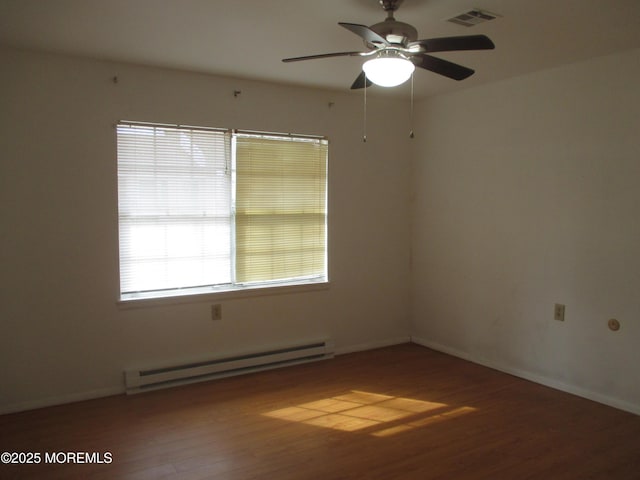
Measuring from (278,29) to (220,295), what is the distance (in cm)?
207

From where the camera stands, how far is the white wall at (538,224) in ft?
10.5

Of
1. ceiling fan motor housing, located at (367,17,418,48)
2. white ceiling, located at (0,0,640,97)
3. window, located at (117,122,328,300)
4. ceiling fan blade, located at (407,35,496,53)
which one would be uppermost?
white ceiling, located at (0,0,640,97)

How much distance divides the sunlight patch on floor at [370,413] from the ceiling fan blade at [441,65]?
211 cm

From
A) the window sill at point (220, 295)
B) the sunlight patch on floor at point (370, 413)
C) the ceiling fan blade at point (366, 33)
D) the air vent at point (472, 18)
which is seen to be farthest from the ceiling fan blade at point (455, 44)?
the window sill at point (220, 295)

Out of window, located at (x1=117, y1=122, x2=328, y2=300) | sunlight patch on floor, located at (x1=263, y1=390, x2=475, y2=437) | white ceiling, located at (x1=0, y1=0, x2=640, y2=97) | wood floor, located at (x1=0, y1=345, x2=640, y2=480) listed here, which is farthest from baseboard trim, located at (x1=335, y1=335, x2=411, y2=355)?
white ceiling, located at (x1=0, y1=0, x2=640, y2=97)

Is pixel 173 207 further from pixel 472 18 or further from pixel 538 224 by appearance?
pixel 538 224

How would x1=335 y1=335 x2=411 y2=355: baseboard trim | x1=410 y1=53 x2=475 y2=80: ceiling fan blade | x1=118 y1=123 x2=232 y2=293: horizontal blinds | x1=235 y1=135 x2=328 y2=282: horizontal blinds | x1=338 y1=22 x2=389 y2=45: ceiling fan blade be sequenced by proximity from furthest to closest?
1. x1=335 y1=335 x2=411 y2=355: baseboard trim
2. x1=235 y1=135 x2=328 y2=282: horizontal blinds
3. x1=118 y1=123 x2=232 y2=293: horizontal blinds
4. x1=410 y1=53 x2=475 y2=80: ceiling fan blade
5. x1=338 y1=22 x2=389 y2=45: ceiling fan blade

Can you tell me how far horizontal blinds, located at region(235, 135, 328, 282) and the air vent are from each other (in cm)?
186

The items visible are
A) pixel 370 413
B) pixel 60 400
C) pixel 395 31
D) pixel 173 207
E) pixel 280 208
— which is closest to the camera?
pixel 395 31

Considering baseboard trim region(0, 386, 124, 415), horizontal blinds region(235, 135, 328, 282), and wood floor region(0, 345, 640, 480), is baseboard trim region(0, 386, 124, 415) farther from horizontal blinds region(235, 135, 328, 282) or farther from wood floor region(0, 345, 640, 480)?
horizontal blinds region(235, 135, 328, 282)

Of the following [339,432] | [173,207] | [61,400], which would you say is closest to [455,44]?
[339,432]

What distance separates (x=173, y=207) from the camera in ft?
12.0

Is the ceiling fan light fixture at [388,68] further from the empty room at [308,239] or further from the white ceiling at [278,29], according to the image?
the white ceiling at [278,29]

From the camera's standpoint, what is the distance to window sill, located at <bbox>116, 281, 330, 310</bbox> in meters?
3.54
